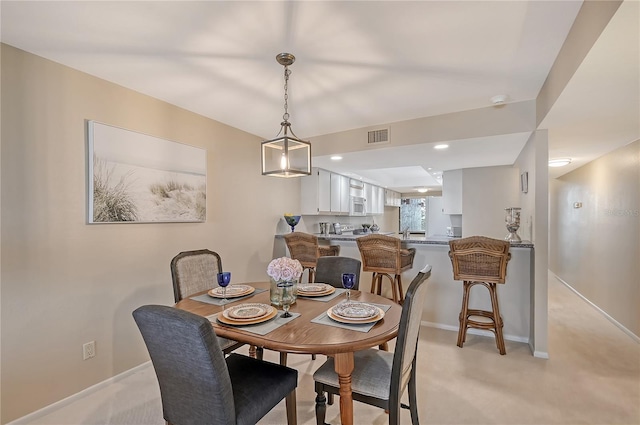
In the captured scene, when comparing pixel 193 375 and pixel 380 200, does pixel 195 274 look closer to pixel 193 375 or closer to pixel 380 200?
pixel 193 375

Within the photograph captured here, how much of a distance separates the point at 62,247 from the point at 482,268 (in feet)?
11.0

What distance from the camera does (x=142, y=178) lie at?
2.55 m

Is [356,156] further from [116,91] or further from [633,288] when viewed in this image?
[633,288]

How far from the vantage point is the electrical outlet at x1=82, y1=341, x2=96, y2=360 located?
7.25ft

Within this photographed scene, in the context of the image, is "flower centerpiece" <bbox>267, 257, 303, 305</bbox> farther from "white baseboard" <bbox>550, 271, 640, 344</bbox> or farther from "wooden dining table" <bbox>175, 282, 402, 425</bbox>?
"white baseboard" <bbox>550, 271, 640, 344</bbox>

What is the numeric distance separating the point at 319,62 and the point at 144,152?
1.64 meters

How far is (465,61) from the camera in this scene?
6.83ft

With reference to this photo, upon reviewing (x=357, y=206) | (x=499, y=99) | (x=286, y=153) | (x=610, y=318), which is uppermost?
(x=499, y=99)

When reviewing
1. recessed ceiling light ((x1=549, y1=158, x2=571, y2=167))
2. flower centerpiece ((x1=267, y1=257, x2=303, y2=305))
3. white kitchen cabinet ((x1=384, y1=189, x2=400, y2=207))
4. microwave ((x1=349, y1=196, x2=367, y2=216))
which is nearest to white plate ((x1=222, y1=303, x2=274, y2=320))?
flower centerpiece ((x1=267, y1=257, x2=303, y2=305))

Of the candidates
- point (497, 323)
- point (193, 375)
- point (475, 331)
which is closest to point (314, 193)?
point (475, 331)

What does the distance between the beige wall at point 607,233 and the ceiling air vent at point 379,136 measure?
8.07 ft

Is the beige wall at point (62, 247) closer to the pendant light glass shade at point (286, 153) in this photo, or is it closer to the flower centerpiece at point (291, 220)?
the pendant light glass shade at point (286, 153)

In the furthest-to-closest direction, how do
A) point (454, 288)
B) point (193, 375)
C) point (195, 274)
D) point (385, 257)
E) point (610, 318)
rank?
point (610, 318) → point (454, 288) → point (385, 257) → point (195, 274) → point (193, 375)

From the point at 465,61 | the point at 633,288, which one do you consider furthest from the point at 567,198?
the point at 465,61
